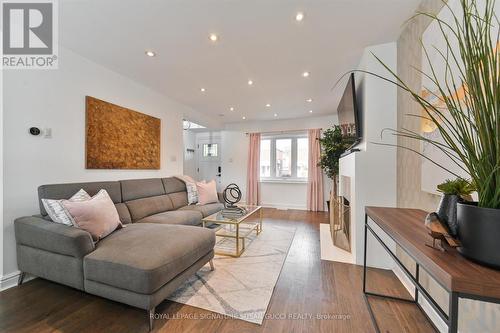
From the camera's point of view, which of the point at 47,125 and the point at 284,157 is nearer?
the point at 47,125

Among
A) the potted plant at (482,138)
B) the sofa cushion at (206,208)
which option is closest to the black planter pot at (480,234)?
the potted plant at (482,138)

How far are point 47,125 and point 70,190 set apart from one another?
2.41ft

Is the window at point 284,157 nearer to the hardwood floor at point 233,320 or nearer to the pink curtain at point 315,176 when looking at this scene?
the pink curtain at point 315,176

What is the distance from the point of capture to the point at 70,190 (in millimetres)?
2115

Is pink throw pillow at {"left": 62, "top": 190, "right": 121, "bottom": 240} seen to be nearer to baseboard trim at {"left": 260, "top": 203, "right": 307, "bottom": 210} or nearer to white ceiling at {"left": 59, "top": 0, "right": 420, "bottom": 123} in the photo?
Result: white ceiling at {"left": 59, "top": 0, "right": 420, "bottom": 123}

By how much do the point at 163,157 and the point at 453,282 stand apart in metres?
3.89

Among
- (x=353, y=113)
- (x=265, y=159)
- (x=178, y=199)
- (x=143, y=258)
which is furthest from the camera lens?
(x=265, y=159)

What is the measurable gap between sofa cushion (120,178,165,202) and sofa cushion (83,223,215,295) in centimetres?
104

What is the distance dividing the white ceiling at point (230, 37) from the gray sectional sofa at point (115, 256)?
5.27 ft

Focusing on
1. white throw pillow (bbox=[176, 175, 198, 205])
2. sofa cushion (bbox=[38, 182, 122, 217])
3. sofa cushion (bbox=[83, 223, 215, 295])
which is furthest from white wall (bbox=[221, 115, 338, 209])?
sofa cushion (bbox=[83, 223, 215, 295])

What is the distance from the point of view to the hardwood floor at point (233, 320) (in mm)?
1386

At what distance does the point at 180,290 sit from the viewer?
180 cm

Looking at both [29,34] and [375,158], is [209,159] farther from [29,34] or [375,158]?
[375,158]

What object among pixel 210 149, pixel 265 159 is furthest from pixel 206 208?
pixel 210 149
